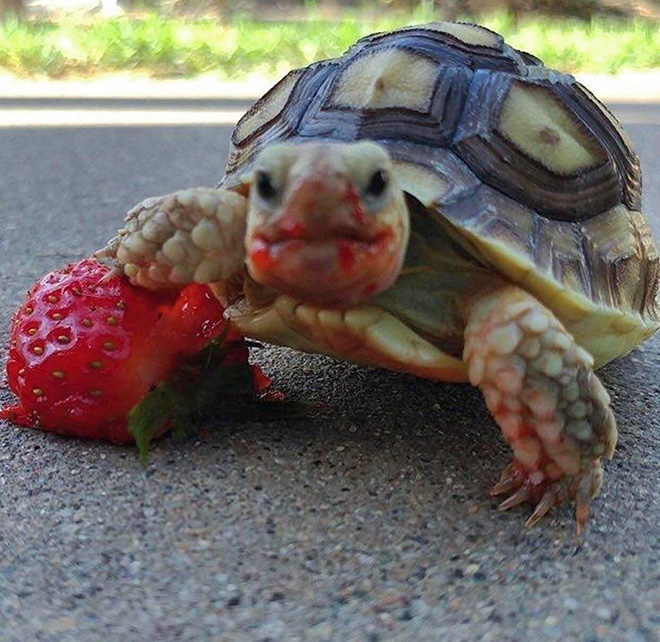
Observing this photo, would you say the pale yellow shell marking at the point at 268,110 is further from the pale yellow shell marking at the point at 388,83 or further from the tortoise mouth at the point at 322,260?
the tortoise mouth at the point at 322,260

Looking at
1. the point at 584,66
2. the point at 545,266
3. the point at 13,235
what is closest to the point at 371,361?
the point at 545,266

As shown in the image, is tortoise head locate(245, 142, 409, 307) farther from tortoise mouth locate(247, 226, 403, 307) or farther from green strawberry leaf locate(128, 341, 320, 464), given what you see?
green strawberry leaf locate(128, 341, 320, 464)

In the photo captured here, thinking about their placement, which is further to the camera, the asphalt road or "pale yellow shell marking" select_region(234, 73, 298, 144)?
"pale yellow shell marking" select_region(234, 73, 298, 144)

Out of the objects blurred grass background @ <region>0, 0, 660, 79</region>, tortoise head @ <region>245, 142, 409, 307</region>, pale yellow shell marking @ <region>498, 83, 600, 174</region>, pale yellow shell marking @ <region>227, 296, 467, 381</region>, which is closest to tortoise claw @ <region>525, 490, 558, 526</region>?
pale yellow shell marking @ <region>227, 296, 467, 381</region>

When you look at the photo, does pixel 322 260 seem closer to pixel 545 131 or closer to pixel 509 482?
pixel 509 482

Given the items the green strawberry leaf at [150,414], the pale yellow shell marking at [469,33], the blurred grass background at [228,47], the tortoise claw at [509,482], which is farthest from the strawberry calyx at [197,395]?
the blurred grass background at [228,47]

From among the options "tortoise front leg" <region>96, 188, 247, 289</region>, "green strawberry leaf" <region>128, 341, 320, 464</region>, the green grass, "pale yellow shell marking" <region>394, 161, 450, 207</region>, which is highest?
"pale yellow shell marking" <region>394, 161, 450, 207</region>

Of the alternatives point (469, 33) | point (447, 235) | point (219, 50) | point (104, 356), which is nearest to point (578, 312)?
point (447, 235)
